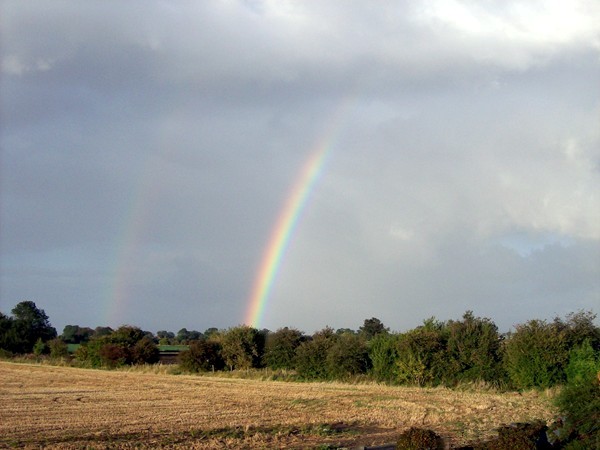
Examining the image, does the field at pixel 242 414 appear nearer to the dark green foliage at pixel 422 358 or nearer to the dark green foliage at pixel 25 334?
the dark green foliage at pixel 422 358

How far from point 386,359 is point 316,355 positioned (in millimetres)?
6431

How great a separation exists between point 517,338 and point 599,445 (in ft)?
98.8

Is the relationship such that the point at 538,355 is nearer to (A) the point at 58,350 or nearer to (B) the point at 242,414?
(B) the point at 242,414

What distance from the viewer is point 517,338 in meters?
40.2

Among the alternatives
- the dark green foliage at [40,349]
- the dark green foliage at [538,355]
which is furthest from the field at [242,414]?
the dark green foliage at [40,349]

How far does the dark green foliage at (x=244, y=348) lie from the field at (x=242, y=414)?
13109 millimetres

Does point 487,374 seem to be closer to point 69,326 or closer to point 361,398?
point 361,398

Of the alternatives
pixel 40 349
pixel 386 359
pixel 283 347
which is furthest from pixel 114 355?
pixel 386 359

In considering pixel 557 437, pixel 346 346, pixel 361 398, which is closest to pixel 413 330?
pixel 346 346

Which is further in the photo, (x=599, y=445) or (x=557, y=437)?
(x=557, y=437)

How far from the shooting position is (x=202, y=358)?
2267 inches

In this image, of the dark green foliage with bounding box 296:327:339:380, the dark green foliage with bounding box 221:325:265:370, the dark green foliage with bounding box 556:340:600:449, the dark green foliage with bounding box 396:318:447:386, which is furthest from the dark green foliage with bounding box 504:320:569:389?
the dark green foliage with bounding box 556:340:600:449

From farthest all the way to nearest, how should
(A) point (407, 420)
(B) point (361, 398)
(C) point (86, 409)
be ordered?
(B) point (361, 398), (C) point (86, 409), (A) point (407, 420)

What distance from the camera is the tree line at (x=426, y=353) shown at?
39.0m
